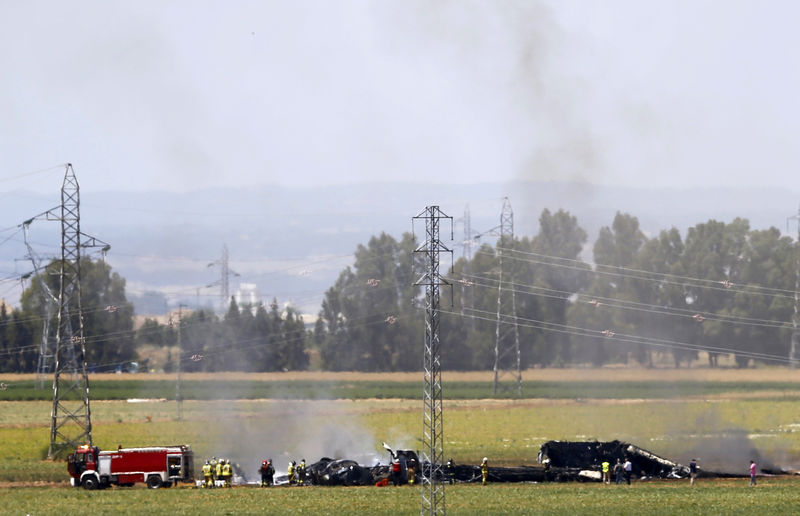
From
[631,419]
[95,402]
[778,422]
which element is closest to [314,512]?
[631,419]

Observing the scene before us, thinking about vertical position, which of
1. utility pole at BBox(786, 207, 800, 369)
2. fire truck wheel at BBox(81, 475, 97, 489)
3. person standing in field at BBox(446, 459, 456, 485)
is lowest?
fire truck wheel at BBox(81, 475, 97, 489)

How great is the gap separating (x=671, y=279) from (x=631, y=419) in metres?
64.3

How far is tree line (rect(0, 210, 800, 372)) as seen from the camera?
159250 mm

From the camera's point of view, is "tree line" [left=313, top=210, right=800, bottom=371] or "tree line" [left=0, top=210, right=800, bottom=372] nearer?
"tree line" [left=313, top=210, right=800, bottom=371]

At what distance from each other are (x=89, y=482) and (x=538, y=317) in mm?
99973

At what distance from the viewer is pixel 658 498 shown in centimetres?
6631

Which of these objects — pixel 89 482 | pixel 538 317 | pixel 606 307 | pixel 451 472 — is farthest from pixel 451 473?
pixel 606 307

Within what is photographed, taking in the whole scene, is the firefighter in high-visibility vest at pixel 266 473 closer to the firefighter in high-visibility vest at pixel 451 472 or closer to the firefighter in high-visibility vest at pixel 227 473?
the firefighter in high-visibility vest at pixel 227 473

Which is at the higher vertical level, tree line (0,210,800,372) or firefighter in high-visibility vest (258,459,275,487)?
tree line (0,210,800,372)

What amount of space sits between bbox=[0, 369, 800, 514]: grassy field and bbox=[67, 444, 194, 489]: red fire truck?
6.20 ft

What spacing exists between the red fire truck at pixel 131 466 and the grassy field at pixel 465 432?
1.89m

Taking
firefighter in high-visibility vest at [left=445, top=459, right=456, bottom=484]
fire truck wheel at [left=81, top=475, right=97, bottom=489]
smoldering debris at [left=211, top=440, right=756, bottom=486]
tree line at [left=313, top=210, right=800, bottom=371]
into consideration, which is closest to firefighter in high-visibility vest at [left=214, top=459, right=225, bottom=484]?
smoldering debris at [left=211, top=440, right=756, bottom=486]

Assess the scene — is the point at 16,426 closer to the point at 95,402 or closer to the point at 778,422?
the point at 95,402

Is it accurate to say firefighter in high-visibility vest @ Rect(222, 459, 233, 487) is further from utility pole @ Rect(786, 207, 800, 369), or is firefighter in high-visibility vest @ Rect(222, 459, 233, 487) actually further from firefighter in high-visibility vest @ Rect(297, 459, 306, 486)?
utility pole @ Rect(786, 207, 800, 369)
